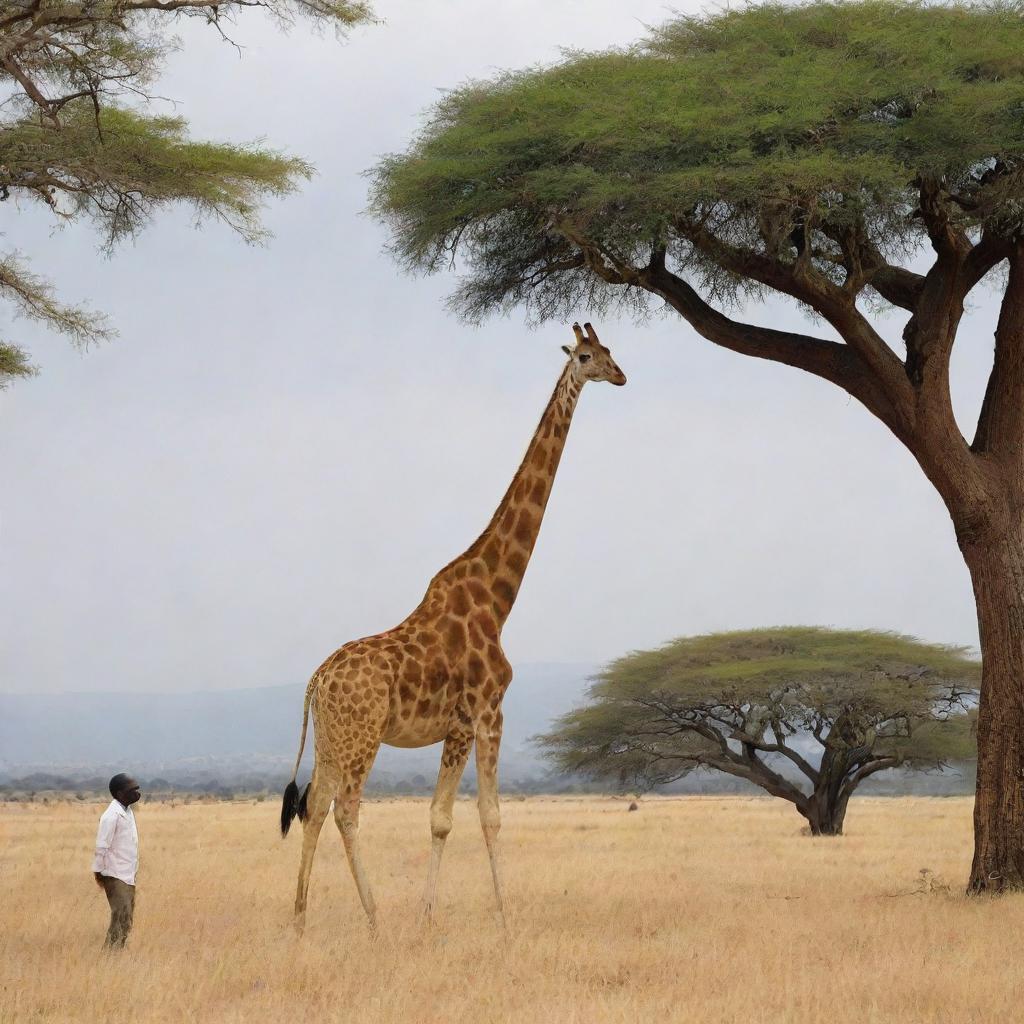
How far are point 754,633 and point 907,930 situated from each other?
19.8 metres

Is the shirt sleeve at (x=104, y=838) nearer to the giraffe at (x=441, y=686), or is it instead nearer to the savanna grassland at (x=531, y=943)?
the savanna grassland at (x=531, y=943)

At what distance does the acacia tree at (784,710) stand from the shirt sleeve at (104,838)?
740 inches

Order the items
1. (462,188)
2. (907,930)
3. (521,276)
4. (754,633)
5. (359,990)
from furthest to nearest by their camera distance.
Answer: (754,633), (521,276), (462,188), (907,930), (359,990)

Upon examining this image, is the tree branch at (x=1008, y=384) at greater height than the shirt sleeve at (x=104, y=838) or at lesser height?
greater

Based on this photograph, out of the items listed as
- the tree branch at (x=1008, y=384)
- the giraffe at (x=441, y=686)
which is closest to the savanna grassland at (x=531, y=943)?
the giraffe at (x=441, y=686)

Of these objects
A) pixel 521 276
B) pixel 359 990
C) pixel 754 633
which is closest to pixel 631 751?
pixel 754 633

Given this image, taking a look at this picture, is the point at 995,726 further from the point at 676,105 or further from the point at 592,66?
the point at 592,66

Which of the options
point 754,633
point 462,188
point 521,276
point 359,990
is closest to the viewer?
point 359,990

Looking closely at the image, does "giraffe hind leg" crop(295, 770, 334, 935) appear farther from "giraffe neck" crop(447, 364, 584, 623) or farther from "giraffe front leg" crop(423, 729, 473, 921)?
"giraffe neck" crop(447, 364, 584, 623)

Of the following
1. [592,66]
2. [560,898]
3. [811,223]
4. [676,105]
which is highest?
[592,66]

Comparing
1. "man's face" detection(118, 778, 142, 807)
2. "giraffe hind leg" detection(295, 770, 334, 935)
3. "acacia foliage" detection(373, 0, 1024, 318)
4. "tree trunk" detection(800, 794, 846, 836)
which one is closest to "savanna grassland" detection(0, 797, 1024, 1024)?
"giraffe hind leg" detection(295, 770, 334, 935)

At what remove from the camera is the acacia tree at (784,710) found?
27547 millimetres

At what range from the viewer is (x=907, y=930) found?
440 inches

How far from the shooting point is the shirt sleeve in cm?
945
